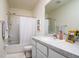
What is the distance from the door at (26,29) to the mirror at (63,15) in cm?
110

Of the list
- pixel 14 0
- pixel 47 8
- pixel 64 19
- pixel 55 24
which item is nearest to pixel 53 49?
pixel 64 19

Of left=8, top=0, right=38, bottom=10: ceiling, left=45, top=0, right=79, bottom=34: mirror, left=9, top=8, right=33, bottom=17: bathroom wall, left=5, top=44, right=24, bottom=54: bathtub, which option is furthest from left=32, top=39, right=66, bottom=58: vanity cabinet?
left=9, top=8, right=33, bottom=17: bathroom wall

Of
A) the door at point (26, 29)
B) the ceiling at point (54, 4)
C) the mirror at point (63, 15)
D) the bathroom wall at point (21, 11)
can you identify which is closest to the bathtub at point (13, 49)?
the door at point (26, 29)

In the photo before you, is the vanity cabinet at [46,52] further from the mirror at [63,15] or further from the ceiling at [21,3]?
the ceiling at [21,3]

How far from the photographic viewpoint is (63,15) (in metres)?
1.79

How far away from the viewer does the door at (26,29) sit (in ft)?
10.1

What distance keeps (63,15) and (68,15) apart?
15 centimetres

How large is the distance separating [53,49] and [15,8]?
11.4ft

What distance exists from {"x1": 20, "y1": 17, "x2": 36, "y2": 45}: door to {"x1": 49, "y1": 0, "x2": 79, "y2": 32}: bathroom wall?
1.45 metres

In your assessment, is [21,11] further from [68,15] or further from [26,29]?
[68,15]

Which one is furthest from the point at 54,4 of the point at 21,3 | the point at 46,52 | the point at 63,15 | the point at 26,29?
the point at 21,3

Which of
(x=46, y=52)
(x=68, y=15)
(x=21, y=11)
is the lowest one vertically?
(x=46, y=52)

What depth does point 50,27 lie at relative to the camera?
2238 millimetres

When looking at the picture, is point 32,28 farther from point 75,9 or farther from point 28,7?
point 75,9
